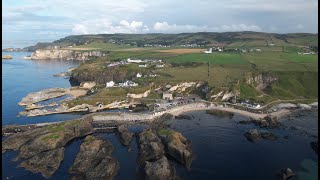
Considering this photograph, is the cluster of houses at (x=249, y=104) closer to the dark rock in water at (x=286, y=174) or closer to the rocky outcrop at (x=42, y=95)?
the dark rock in water at (x=286, y=174)

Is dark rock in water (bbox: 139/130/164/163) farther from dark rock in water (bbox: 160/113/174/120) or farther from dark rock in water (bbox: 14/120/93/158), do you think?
dark rock in water (bbox: 160/113/174/120)

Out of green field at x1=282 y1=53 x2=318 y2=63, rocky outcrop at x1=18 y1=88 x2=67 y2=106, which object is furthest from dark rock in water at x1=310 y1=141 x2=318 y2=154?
green field at x1=282 y1=53 x2=318 y2=63

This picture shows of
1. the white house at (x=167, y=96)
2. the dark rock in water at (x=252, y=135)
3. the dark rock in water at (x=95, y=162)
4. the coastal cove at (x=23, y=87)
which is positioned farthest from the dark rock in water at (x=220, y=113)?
the dark rock in water at (x=95, y=162)

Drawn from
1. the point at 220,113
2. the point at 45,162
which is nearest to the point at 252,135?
the point at 220,113

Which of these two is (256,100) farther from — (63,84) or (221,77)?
(63,84)

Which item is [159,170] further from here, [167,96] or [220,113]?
[167,96]
